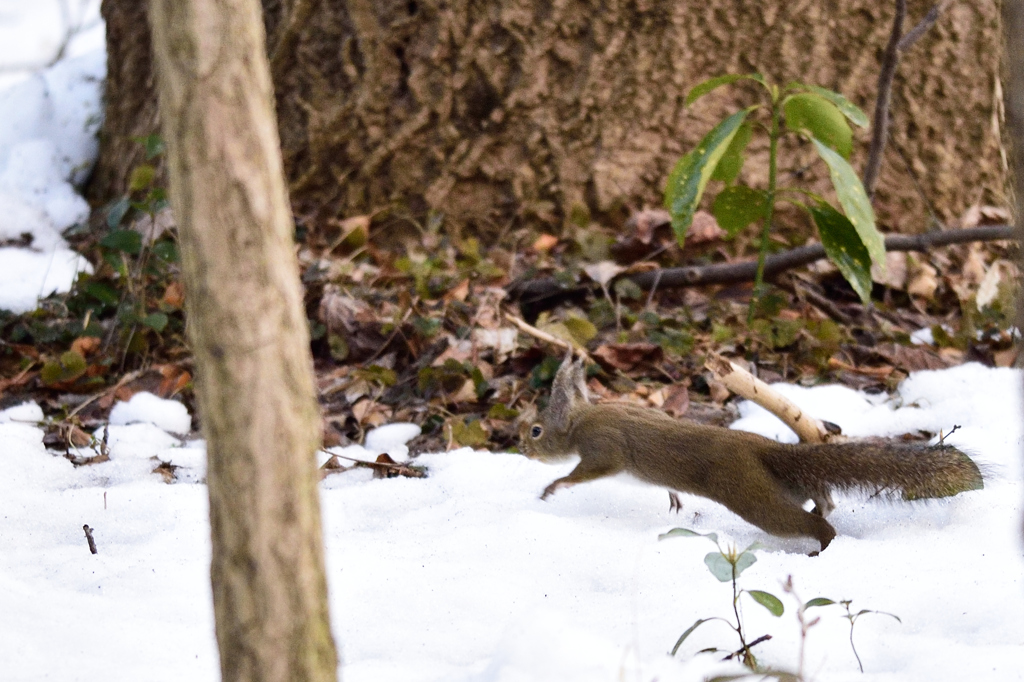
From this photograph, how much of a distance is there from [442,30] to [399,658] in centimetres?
350

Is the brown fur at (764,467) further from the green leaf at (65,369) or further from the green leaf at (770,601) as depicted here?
the green leaf at (65,369)

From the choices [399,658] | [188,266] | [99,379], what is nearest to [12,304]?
[99,379]

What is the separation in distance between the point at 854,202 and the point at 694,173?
566mm

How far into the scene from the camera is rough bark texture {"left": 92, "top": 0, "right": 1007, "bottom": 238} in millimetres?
4879

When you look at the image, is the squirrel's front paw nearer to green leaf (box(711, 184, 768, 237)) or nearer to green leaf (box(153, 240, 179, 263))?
green leaf (box(711, 184, 768, 237))

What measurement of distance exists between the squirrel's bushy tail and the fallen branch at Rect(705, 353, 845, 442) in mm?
340

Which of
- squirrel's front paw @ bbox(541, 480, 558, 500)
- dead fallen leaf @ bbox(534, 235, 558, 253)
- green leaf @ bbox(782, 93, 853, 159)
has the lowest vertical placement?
squirrel's front paw @ bbox(541, 480, 558, 500)

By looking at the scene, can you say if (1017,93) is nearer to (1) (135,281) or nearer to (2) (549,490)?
(2) (549,490)

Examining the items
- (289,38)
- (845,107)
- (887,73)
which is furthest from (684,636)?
(289,38)

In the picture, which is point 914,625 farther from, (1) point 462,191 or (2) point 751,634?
(1) point 462,191

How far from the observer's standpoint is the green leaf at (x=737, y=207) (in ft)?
13.6

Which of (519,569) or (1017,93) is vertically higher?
(1017,93)

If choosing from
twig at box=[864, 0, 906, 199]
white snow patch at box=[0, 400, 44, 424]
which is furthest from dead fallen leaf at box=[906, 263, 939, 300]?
white snow patch at box=[0, 400, 44, 424]

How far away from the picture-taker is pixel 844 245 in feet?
12.7
